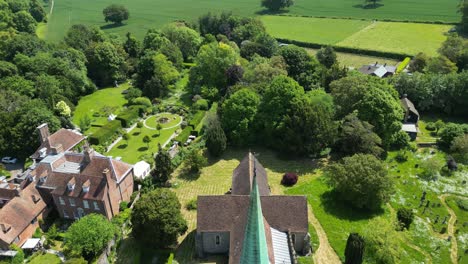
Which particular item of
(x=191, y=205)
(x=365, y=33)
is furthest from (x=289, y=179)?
(x=365, y=33)

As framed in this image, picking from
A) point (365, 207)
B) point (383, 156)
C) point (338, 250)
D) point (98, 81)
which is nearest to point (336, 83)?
point (383, 156)

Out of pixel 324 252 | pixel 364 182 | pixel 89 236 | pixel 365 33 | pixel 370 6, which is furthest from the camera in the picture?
pixel 370 6

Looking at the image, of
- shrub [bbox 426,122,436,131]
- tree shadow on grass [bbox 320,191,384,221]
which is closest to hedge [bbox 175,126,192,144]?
tree shadow on grass [bbox 320,191,384,221]

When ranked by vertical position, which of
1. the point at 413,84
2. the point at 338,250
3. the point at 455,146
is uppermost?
the point at 413,84

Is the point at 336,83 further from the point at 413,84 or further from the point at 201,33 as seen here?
the point at 201,33

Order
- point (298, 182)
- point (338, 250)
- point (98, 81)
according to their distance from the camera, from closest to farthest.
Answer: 1. point (338, 250)
2. point (298, 182)
3. point (98, 81)

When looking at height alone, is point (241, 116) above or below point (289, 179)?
above

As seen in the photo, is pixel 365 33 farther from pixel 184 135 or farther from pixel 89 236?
pixel 89 236
